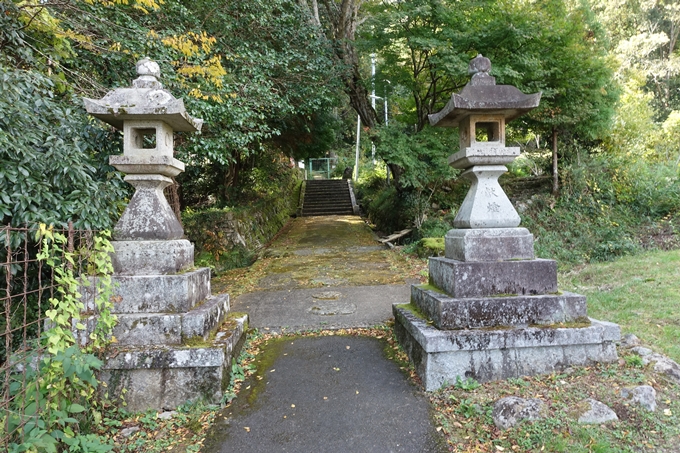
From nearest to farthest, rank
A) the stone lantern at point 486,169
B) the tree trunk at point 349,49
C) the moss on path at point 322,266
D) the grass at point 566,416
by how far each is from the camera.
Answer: the grass at point 566,416 < the stone lantern at point 486,169 < the moss on path at point 322,266 < the tree trunk at point 349,49

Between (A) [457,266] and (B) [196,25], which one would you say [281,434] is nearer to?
(A) [457,266]

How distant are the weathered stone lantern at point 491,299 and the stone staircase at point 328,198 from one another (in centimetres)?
1406

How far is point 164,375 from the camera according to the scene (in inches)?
114

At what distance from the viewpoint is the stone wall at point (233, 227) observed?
842 centimetres

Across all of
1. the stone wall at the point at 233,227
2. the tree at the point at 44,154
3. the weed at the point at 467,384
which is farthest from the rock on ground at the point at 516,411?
the stone wall at the point at 233,227

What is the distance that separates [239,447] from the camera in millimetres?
2395

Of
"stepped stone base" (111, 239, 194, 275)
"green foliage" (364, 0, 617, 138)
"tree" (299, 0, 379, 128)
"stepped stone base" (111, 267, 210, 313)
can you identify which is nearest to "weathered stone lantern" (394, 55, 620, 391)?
"stepped stone base" (111, 267, 210, 313)

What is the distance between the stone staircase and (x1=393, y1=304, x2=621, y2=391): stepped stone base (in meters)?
14.7

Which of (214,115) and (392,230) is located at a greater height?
(214,115)

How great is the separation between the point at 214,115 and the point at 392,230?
7.63 metres

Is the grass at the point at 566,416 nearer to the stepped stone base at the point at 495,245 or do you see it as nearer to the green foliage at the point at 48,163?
the stepped stone base at the point at 495,245

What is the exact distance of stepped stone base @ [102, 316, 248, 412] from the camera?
2.85 m

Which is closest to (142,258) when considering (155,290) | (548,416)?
(155,290)

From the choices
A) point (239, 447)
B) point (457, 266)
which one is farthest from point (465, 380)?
point (239, 447)
